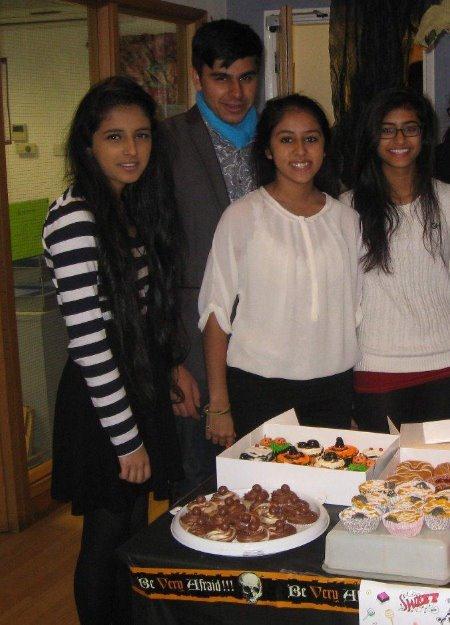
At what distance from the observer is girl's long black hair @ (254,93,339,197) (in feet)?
6.95

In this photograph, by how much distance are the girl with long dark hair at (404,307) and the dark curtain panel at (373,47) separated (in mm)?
1841

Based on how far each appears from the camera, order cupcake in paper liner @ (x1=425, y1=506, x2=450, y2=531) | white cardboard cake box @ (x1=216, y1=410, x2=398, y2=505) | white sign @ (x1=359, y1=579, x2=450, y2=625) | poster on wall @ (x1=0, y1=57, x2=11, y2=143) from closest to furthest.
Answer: white sign @ (x1=359, y1=579, x2=450, y2=625) → cupcake in paper liner @ (x1=425, y1=506, x2=450, y2=531) → white cardboard cake box @ (x1=216, y1=410, x2=398, y2=505) → poster on wall @ (x1=0, y1=57, x2=11, y2=143)

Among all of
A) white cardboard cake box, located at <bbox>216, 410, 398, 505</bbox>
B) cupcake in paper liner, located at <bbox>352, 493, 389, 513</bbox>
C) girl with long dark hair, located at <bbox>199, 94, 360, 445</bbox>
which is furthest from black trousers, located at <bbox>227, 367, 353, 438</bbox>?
cupcake in paper liner, located at <bbox>352, 493, 389, 513</bbox>

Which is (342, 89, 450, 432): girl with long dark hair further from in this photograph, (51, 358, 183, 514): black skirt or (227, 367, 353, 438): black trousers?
(51, 358, 183, 514): black skirt

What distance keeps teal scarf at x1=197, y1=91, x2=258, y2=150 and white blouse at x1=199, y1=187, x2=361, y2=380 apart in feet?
1.02

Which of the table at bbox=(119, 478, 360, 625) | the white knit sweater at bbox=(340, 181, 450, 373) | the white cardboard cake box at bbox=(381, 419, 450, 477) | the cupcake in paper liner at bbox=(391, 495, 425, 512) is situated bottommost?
the table at bbox=(119, 478, 360, 625)

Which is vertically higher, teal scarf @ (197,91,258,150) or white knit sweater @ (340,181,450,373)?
teal scarf @ (197,91,258,150)

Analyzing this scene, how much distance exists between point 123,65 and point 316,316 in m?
2.21

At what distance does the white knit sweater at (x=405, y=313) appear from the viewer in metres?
2.13

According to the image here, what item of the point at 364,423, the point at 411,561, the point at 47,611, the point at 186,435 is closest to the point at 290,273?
the point at 364,423

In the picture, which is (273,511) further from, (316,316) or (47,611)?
(47,611)

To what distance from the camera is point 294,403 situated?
2.04 metres

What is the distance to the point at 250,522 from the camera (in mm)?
1479

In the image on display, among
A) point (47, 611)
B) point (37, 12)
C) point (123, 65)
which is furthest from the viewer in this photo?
point (123, 65)
